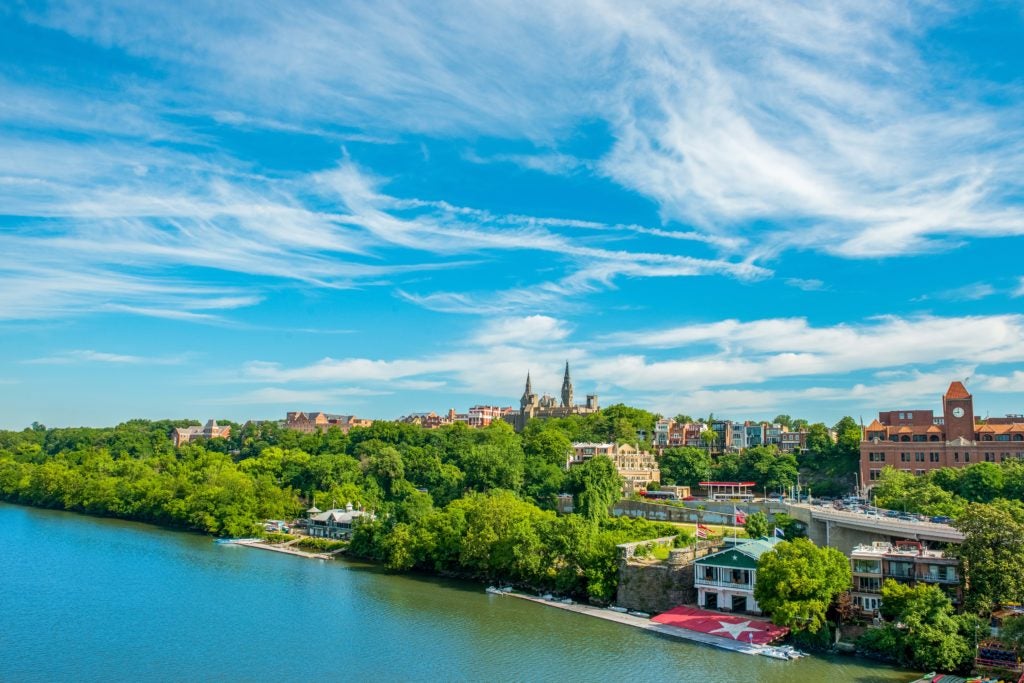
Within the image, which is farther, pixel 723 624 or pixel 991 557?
pixel 723 624

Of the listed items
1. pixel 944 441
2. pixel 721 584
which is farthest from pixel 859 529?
pixel 944 441

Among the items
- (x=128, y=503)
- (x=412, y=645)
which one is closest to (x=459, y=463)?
(x=128, y=503)

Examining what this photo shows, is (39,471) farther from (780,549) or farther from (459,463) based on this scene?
(780,549)

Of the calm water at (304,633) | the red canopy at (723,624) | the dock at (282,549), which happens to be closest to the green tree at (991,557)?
the calm water at (304,633)

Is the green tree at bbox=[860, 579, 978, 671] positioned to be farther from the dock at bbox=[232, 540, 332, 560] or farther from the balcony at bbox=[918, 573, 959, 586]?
the dock at bbox=[232, 540, 332, 560]

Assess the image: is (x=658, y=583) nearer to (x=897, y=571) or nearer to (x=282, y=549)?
(x=897, y=571)

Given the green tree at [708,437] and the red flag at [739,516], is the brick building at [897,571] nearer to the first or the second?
the red flag at [739,516]
